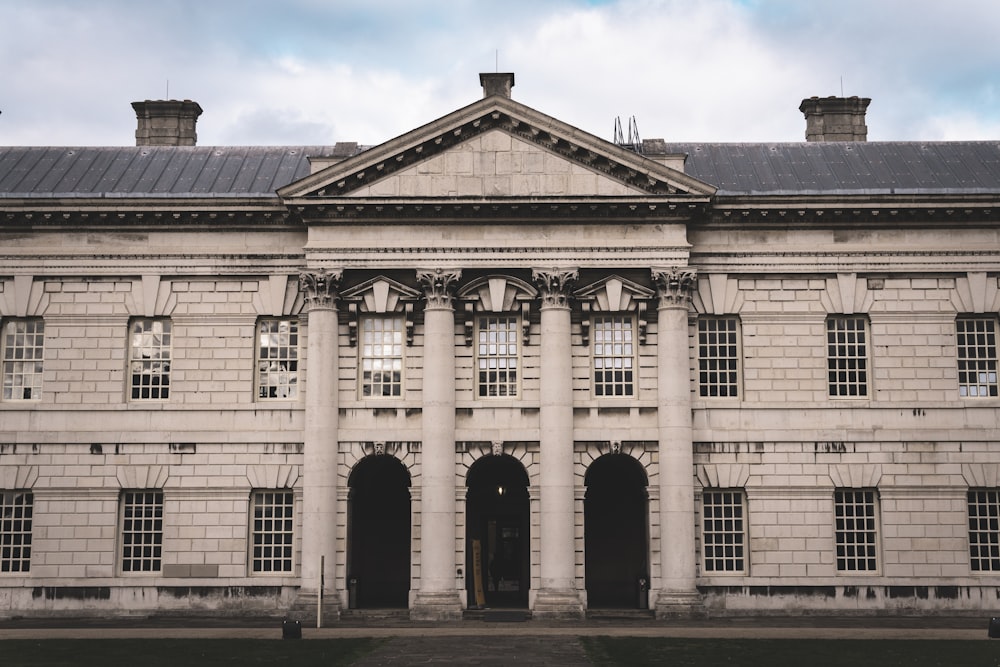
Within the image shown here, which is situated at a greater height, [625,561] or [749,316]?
[749,316]

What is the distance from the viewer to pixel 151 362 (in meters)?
35.3

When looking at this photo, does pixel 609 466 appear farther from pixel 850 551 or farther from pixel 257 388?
pixel 257 388

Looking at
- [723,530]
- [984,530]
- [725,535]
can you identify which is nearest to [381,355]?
[723,530]

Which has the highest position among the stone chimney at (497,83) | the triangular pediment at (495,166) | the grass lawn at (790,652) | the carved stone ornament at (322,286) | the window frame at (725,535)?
the stone chimney at (497,83)

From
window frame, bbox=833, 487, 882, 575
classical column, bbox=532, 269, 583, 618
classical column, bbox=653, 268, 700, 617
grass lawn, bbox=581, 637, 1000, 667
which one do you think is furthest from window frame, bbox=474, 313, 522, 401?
window frame, bbox=833, 487, 882, 575

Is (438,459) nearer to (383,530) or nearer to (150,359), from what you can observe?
(383,530)

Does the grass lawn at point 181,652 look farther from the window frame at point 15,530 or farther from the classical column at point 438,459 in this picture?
the window frame at point 15,530

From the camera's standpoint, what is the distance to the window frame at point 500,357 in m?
34.5

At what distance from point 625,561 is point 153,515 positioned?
14573mm

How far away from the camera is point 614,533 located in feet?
122

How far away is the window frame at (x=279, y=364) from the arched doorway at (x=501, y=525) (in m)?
6.50

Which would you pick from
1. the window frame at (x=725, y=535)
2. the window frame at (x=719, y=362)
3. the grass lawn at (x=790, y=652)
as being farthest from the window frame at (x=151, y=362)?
the window frame at (x=725, y=535)

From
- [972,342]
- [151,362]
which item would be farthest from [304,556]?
[972,342]

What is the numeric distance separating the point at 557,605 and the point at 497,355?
24.4 ft
